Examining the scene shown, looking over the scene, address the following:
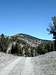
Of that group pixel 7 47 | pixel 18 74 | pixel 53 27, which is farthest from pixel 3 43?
pixel 18 74

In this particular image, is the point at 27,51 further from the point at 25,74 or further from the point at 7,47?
the point at 25,74

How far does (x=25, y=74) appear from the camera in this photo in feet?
63.1

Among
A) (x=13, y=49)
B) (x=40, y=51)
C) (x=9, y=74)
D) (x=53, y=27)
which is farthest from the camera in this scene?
(x=40, y=51)

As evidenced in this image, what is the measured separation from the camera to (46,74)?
63.4 ft

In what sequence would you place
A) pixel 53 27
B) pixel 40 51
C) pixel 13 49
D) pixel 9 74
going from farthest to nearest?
pixel 40 51 < pixel 13 49 < pixel 53 27 < pixel 9 74

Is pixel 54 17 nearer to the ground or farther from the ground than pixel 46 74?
farther from the ground

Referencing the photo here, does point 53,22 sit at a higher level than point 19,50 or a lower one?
higher

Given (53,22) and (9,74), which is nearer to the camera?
(9,74)

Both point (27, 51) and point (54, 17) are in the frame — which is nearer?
point (54, 17)

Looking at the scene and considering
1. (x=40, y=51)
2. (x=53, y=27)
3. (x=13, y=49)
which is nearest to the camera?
(x=53, y=27)

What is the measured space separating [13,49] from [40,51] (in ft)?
57.7

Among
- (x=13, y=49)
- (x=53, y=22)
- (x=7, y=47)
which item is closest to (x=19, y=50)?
(x=13, y=49)

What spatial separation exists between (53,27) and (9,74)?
64795mm

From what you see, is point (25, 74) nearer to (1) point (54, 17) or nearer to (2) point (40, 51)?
(1) point (54, 17)
